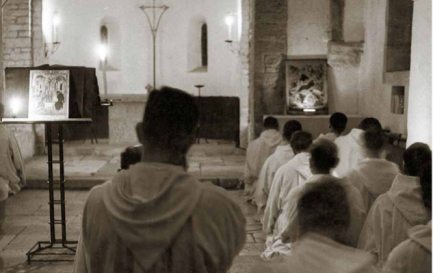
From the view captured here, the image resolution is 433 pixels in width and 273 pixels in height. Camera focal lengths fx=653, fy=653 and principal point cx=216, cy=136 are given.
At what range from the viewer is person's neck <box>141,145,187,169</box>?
7.88 ft

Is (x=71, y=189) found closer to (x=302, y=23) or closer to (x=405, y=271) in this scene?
(x=302, y=23)

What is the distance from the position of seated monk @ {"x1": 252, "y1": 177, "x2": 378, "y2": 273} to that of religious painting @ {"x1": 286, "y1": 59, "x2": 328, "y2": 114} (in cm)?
936

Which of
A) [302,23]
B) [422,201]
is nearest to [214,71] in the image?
[302,23]

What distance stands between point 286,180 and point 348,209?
343 centimetres

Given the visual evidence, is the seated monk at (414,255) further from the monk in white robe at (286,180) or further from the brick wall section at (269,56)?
the brick wall section at (269,56)

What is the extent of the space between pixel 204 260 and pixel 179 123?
1.67ft

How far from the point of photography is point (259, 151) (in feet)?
28.3

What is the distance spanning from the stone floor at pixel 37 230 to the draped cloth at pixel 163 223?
272 centimetres

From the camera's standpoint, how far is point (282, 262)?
91.1 inches

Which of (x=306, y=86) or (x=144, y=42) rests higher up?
(x=144, y=42)

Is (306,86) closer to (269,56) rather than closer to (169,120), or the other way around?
(269,56)

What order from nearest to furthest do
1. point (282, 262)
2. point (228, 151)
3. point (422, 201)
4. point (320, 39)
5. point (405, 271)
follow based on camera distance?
point (282, 262) → point (405, 271) → point (422, 201) → point (320, 39) → point (228, 151)

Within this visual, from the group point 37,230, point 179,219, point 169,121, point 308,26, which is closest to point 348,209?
point 179,219

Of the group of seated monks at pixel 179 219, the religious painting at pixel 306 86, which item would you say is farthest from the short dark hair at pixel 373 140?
the religious painting at pixel 306 86
